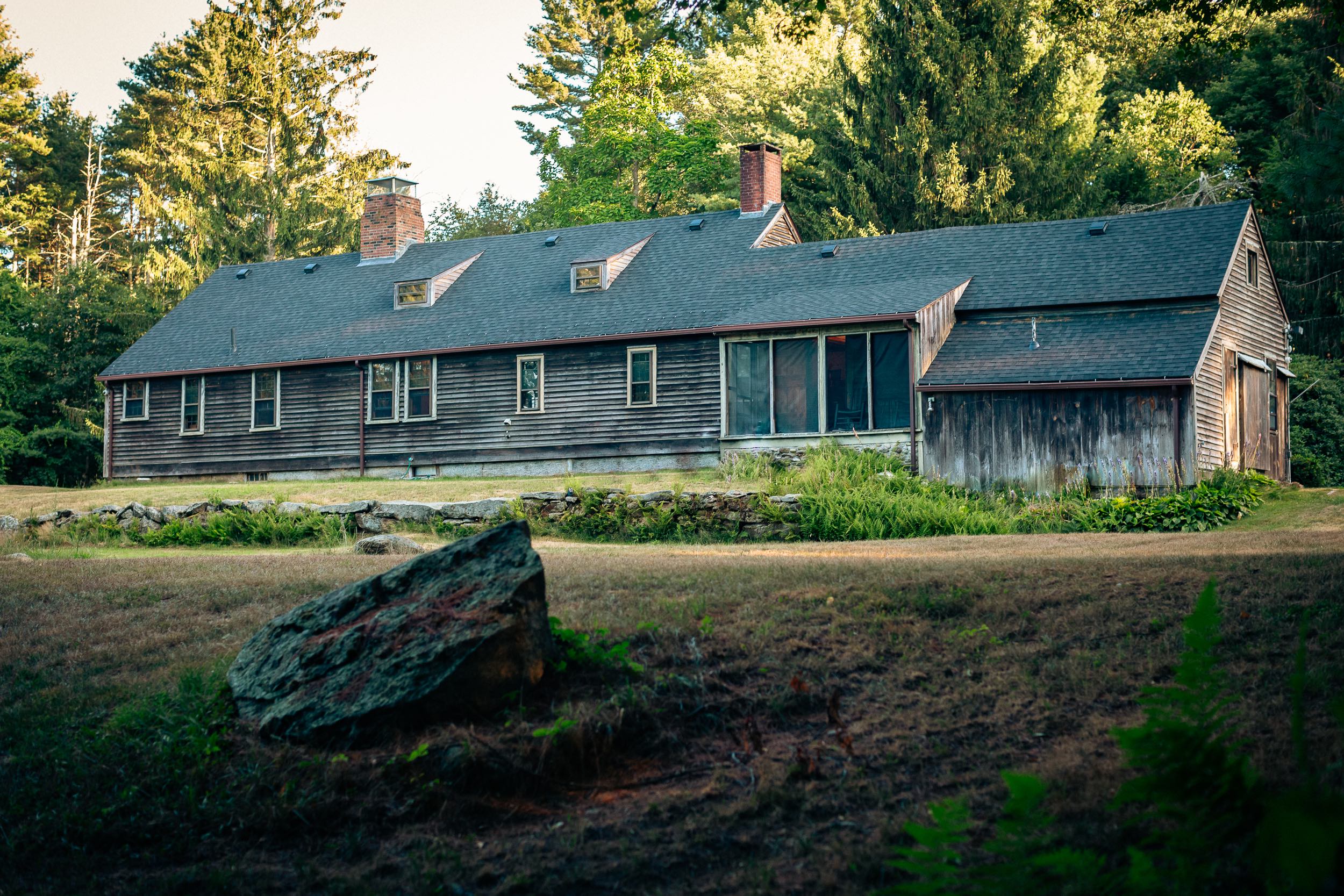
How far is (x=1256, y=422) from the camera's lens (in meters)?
23.9

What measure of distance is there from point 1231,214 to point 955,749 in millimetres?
20461

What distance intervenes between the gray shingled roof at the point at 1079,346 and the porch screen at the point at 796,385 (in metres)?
2.38

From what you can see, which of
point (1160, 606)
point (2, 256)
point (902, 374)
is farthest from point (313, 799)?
point (2, 256)

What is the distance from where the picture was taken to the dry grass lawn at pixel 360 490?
21.0 meters

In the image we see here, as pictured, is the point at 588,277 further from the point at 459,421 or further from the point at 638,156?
the point at 638,156

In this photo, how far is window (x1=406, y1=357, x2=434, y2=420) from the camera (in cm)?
2756

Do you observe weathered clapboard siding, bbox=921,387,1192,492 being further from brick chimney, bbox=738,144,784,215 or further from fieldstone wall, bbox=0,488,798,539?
brick chimney, bbox=738,144,784,215

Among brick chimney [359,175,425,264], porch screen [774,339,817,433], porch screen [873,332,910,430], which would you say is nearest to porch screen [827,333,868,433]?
porch screen [873,332,910,430]

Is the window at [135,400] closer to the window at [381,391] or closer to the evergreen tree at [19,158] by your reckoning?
the window at [381,391]

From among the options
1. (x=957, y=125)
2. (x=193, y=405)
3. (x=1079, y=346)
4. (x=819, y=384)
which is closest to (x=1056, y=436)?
(x=1079, y=346)

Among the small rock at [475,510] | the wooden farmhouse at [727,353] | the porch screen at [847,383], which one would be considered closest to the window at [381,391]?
the wooden farmhouse at [727,353]

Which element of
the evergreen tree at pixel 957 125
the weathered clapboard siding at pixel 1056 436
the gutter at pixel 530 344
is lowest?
the weathered clapboard siding at pixel 1056 436

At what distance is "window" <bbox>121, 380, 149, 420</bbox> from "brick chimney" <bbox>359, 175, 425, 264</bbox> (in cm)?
667

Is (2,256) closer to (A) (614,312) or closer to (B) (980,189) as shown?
(A) (614,312)
